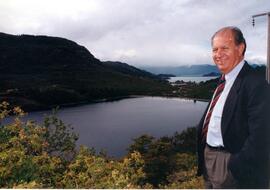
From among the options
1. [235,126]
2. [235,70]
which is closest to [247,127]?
[235,126]

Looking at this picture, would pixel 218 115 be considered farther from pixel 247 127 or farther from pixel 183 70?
pixel 183 70

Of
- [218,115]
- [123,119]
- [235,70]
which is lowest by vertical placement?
[123,119]

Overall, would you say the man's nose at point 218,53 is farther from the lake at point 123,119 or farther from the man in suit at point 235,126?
the lake at point 123,119

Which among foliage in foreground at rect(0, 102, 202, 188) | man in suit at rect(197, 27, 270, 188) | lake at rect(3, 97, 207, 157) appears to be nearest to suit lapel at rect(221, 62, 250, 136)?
Answer: man in suit at rect(197, 27, 270, 188)

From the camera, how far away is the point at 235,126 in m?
1.85

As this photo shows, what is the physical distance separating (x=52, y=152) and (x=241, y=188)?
90.3 inches

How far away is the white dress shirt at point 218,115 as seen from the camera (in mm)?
Result: 1905

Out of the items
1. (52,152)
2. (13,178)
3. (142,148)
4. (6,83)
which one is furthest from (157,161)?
(6,83)

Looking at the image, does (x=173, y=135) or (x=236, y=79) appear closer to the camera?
(x=236, y=79)

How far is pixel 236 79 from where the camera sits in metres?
1.92

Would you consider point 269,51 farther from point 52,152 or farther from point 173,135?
point 52,152

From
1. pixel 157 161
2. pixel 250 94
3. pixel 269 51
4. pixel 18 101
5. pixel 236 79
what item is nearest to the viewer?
pixel 250 94

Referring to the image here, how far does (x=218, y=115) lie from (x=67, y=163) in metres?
2.03

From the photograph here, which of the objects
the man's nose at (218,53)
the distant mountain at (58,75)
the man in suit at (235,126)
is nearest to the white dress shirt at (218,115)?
the man in suit at (235,126)
